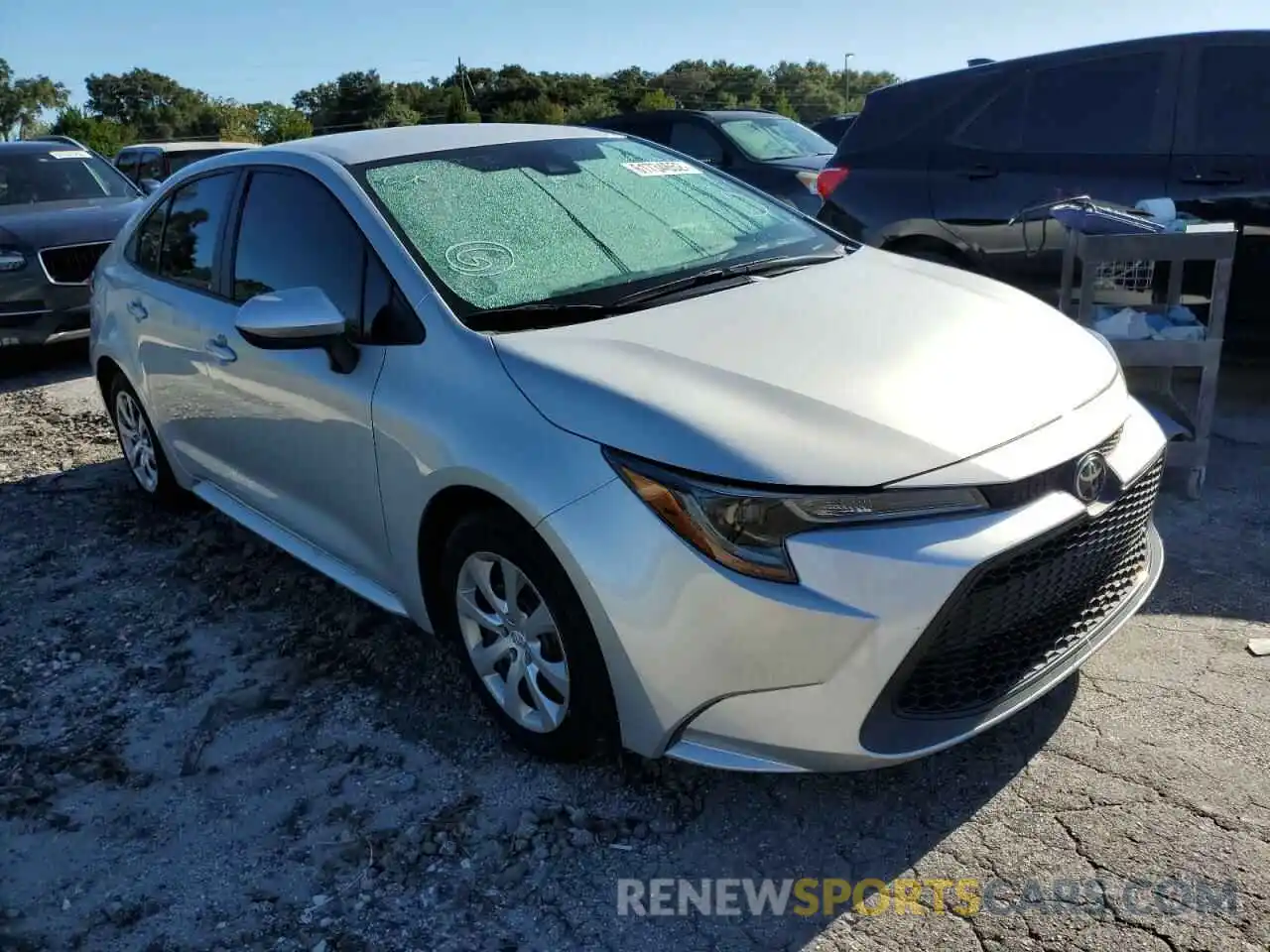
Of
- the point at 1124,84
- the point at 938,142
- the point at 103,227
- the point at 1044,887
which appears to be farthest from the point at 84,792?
the point at 103,227

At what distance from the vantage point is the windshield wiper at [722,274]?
303 cm

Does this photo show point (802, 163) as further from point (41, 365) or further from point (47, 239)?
point (41, 365)

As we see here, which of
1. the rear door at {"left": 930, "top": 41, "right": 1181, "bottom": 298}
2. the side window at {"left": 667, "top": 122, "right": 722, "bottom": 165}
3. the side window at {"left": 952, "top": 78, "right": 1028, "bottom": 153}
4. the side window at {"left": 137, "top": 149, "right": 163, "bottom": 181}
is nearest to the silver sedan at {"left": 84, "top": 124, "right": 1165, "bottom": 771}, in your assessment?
the rear door at {"left": 930, "top": 41, "right": 1181, "bottom": 298}

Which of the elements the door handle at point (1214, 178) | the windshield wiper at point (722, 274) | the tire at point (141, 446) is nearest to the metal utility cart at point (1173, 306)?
the door handle at point (1214, 178)

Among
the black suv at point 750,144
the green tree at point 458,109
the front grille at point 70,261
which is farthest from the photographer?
the green tree at point 458,109

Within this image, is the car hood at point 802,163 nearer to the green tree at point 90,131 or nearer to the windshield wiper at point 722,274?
the windshield wiper at point 722,274

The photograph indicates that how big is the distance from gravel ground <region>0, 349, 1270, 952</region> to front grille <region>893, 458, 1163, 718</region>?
0.36 m

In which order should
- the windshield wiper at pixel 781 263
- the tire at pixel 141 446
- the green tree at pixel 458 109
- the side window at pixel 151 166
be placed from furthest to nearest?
the green tree at pixel 458 109, the side window at pixel 151 166, the tire at pixel 141 446, the windshield wiper at pixel 781 263

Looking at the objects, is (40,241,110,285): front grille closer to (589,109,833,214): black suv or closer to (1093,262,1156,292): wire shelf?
(589,109,833,214): black suv

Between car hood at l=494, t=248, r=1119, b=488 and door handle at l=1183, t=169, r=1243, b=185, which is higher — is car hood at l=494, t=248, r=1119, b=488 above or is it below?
below

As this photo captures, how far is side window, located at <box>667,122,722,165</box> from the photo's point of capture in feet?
37.1

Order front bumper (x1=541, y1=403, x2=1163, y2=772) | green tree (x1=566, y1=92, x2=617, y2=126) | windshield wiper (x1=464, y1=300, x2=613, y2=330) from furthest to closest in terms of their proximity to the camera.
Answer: green tree (x1=566, y1=92, x2=617, y2=126), windshield wiper (x1=464, y1=300, x2=613, y2=330), front bumper (x1=541, y1=403, x2=1163, y2=772)

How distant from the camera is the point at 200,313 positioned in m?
3.94

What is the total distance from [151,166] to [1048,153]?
1221 centimetres
